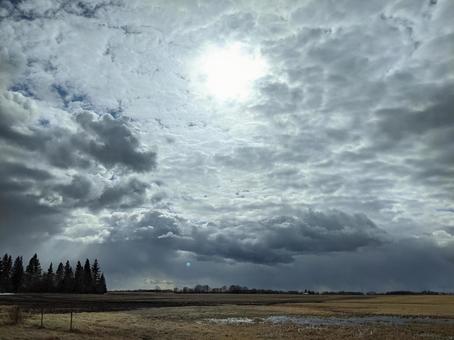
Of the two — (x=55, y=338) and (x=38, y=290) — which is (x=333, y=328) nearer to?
(x=55, y=338)

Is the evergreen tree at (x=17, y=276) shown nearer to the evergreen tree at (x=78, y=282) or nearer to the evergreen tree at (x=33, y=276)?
the evergreen tree at (x=33, y=276)

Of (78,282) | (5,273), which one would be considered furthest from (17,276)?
(78,282)

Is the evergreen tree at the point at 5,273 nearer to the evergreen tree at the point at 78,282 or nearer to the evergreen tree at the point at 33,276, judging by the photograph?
the evergreen tree at the point at 33,276

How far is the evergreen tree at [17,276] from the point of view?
575ft

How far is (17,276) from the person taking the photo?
176 meters

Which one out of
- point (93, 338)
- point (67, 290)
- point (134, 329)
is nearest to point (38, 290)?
point (67, 290)

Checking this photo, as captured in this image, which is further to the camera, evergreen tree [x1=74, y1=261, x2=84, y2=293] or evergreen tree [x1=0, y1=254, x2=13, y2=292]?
evergreen tree [x1=74, y1=261, x2=84, y2=293]

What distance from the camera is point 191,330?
51125 millimetres

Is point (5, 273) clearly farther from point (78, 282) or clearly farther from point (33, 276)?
point (78, 282)

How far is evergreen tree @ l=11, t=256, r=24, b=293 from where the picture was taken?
17525 cm

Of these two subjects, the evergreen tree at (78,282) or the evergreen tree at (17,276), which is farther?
the evergreen tree at (78,282)

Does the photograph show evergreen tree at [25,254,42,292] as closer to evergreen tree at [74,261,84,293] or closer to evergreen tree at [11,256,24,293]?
evergreen tree at [11,256,24,293]

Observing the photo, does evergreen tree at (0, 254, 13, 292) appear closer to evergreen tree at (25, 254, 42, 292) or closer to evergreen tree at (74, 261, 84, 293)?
evergreen tree at (25, 254, 42, 292)

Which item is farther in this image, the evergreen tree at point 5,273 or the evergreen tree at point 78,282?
the evergreen tree at point 78,282
